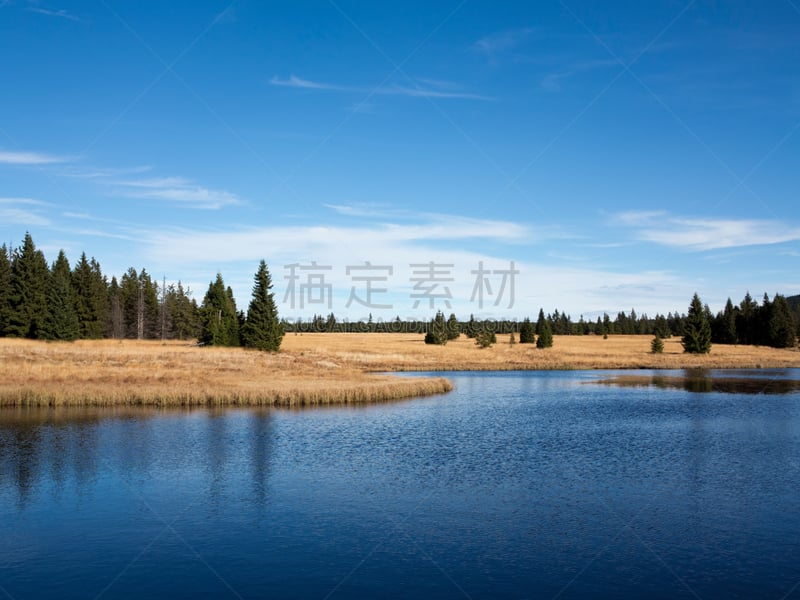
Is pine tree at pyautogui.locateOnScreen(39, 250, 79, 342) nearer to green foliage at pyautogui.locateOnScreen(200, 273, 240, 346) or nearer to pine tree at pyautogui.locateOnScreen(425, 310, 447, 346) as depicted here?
green foliage at pyautogui.locateOnScreen(200, 273, 240, 346)

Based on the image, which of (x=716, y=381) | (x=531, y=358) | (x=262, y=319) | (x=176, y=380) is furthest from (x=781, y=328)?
(x=176, y=380)

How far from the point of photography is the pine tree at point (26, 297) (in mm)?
79062

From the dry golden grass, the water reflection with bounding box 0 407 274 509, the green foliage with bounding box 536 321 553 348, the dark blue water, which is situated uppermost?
the green foliage with bounding box 536 321 553 348

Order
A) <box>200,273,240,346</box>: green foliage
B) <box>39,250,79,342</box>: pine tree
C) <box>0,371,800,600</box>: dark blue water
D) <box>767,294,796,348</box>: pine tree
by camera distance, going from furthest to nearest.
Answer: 1. <box>767,294,796,348</box>: pine tree
2. <box>200,273,240,346</box>: green foliage
3. <box>39,250,79,342</box>: pine tree
4. <box>0,371,800,600</box>: dark blue water

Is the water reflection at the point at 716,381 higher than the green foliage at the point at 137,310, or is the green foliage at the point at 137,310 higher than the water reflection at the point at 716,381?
the green foliage at the point at 137,310

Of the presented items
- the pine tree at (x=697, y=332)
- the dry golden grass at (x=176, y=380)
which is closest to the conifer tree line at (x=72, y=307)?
the dry golden grass at (x=176, y=380)

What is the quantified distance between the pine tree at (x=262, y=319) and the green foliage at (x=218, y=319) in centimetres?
316

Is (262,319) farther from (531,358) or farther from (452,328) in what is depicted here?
(452,328)

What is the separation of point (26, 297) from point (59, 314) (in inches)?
209

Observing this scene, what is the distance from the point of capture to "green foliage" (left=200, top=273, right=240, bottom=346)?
81250 millimetres

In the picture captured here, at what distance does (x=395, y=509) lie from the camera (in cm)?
1959

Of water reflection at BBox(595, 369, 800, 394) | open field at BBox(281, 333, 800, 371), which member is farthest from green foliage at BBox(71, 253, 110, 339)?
water reflection at BBox(595, 369, 800, 394)

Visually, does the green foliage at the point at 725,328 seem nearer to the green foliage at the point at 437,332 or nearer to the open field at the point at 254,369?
the open field at the point at 254,369

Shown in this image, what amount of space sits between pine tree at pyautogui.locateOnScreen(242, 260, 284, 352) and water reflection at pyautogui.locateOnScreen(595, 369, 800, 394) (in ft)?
121
